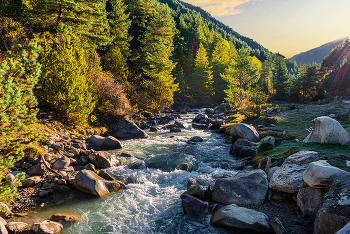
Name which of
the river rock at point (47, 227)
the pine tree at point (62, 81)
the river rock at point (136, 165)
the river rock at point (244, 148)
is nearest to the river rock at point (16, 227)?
the river rock at point (47, 227)

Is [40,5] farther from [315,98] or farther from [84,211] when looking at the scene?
[315,98]

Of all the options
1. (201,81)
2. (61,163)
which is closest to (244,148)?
(61,163)

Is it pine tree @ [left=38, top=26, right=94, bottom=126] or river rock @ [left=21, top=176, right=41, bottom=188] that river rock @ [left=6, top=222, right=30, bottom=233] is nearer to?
river rock @ [left=21, top=176, right=41, bottom=188]

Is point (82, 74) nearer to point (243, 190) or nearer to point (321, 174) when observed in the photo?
point (243, 190)

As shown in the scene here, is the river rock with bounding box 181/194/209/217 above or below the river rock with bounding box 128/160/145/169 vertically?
above

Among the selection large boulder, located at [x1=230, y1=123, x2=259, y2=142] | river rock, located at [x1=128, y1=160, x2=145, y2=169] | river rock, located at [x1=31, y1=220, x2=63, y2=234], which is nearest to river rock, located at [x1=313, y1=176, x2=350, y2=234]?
river rock, located at [x1=31, y1=220, x2=63, y2=234]

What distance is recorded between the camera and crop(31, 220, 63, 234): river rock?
18.0 feet

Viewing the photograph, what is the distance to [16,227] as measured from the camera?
5598mm

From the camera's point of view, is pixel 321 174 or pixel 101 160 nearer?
pixel 321 174

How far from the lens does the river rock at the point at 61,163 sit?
9414mm

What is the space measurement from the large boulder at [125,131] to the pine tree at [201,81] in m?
31.5

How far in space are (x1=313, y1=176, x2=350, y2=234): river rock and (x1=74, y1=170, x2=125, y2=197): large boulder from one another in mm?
7416

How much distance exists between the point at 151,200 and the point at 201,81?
42.0 m

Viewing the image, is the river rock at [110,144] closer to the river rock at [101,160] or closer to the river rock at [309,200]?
the river rock at [101,160]
